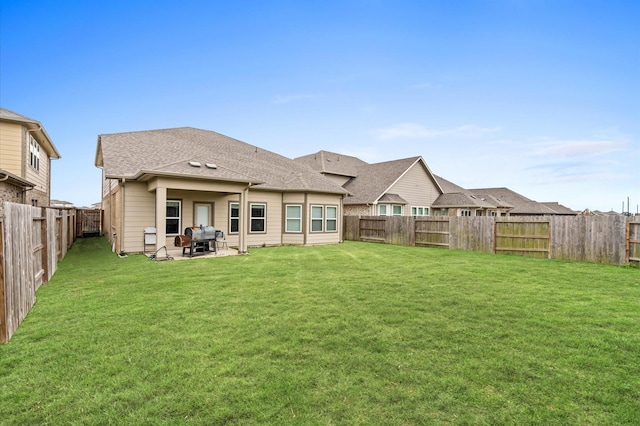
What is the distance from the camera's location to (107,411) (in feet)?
8.71

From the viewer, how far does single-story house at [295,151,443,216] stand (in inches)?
925

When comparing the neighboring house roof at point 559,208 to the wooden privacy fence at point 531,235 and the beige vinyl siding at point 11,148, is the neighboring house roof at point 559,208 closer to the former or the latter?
the wooden privacy fence at point 531,235

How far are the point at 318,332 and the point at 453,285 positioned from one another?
172 inches

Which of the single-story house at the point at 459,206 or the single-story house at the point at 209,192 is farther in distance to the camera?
the single-story house at the point at 459,206

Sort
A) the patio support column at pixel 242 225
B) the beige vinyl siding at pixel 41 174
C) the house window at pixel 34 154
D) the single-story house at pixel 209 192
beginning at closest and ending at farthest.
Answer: the single-story house at pixel 209 192 < the patio support column at pixel 242 225 < the beige vinyl siding at pixel 41 174 < the house window at pixel 34 154

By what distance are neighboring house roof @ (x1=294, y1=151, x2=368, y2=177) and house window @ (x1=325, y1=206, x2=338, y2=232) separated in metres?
8.66

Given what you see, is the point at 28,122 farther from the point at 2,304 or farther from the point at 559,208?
the point at 559,208

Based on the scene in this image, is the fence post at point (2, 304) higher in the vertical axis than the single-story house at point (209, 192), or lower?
lower

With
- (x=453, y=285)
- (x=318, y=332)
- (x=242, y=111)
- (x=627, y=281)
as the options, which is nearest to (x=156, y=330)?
(x=318, y=332)

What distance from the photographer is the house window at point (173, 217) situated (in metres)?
13.6

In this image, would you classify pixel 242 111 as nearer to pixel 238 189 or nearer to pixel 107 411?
pixel 238 189

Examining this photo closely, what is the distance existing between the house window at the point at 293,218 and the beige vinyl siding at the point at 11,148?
11933mm

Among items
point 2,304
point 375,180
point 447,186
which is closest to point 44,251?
point 2,304

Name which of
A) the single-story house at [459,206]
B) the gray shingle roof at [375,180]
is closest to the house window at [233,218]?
the gray shingle roof at [375,180]
